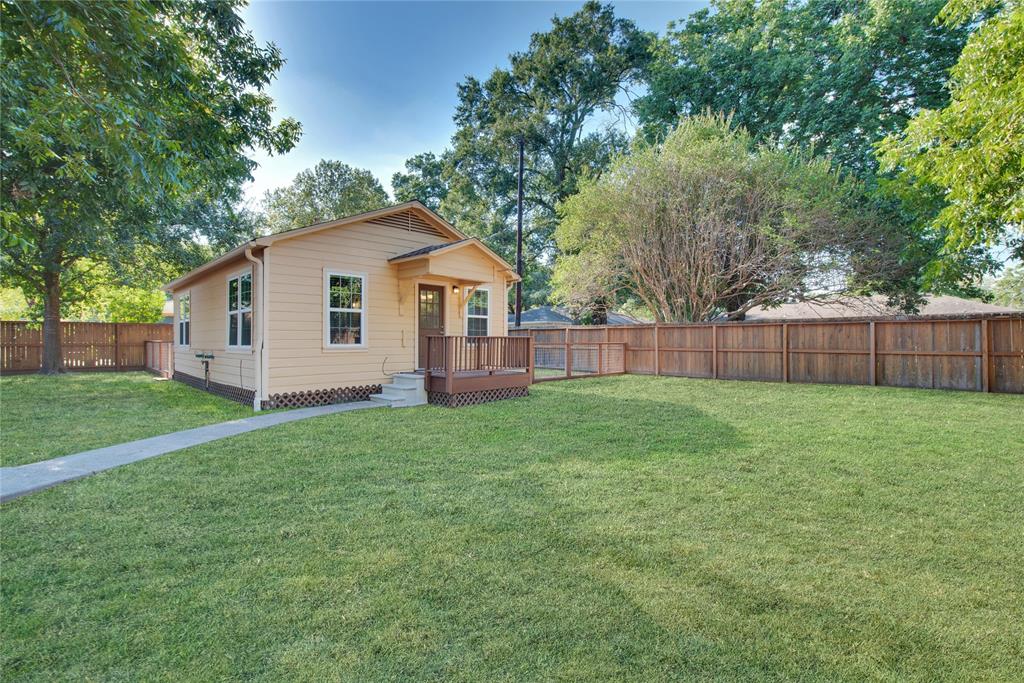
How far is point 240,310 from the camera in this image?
941cm

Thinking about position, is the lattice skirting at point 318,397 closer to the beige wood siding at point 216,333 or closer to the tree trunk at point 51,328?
the beige wood siding at point 216,333

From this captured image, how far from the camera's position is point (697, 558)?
110 inches

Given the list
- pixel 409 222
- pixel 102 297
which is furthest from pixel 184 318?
pixel 102 297

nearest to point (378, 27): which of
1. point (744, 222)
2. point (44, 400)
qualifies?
point (44, 400)

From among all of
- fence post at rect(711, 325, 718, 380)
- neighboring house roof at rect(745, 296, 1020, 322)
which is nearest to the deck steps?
fence post at rect(711, 325, 718, 380)

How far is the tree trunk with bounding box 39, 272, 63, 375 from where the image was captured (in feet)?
46.4

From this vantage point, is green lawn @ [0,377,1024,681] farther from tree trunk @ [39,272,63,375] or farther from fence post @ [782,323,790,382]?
tree trunk @ [39,272,63,375]

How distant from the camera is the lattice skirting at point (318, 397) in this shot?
837cm

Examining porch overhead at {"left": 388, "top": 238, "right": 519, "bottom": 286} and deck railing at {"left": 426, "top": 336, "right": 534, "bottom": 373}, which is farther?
porch overhead at {"left": 388, "top": 238, "right": 519, "bottom": 286}

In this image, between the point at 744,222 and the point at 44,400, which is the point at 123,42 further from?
the point at 744,222

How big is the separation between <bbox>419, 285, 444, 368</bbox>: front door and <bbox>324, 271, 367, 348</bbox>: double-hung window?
4.23 feet

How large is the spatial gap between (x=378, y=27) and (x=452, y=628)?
1239 centimetres

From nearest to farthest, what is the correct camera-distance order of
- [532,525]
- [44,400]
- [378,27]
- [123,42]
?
[532,525], [123,42], [44,400], [378,27]

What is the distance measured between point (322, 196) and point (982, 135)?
29456 millimetres
